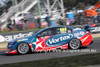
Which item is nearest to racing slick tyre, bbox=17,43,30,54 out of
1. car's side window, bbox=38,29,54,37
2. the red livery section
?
car's side window, bbox=38,29,54,37

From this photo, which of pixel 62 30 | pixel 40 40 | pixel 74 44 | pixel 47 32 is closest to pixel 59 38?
pixel 62 30

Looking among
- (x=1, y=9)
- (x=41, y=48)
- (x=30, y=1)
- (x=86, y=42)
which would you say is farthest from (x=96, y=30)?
(x=1, y=9)

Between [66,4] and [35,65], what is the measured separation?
2258 inches

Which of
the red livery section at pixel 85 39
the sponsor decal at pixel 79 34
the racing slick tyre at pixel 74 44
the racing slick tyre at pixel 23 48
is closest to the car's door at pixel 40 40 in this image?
the racing slick tyre at pixel 23 48

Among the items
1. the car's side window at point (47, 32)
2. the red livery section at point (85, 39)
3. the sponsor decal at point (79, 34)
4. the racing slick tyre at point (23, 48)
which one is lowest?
the racing slick tyre at point (23, 48)

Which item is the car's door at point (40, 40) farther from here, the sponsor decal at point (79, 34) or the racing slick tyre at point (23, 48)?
the sponsor decal at point (79, 34)

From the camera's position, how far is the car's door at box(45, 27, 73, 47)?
10.2 metres

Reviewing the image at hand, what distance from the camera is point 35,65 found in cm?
693

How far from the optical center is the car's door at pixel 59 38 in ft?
33.4

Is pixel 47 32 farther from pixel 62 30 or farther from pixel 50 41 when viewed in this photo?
pixel 62 30

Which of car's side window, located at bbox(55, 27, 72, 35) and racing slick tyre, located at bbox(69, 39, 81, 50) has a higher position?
car's side window, located at bbox(55, 27, 72, 35)

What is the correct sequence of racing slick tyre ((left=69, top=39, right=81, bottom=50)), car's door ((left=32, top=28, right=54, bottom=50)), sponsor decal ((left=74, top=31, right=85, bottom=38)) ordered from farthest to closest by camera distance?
sponsor decal ((left=74, top=31, right=85, bottom=38)) < racing slick tyre ((left=69, top=39, right=81, bottom=50)) < car's door ((left=32, top=28, right=54, bottom=50))

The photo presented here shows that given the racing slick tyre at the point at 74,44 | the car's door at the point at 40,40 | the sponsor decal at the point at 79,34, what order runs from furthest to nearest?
1. the sponsor decal at the point at 79,34
2. the racing slick tyre at the point at 74,44
3. the car's door at the point at 40,40

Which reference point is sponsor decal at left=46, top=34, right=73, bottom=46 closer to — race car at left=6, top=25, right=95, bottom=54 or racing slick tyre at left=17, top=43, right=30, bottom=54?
race car at left=6, top=25, right=95, bottom=54
